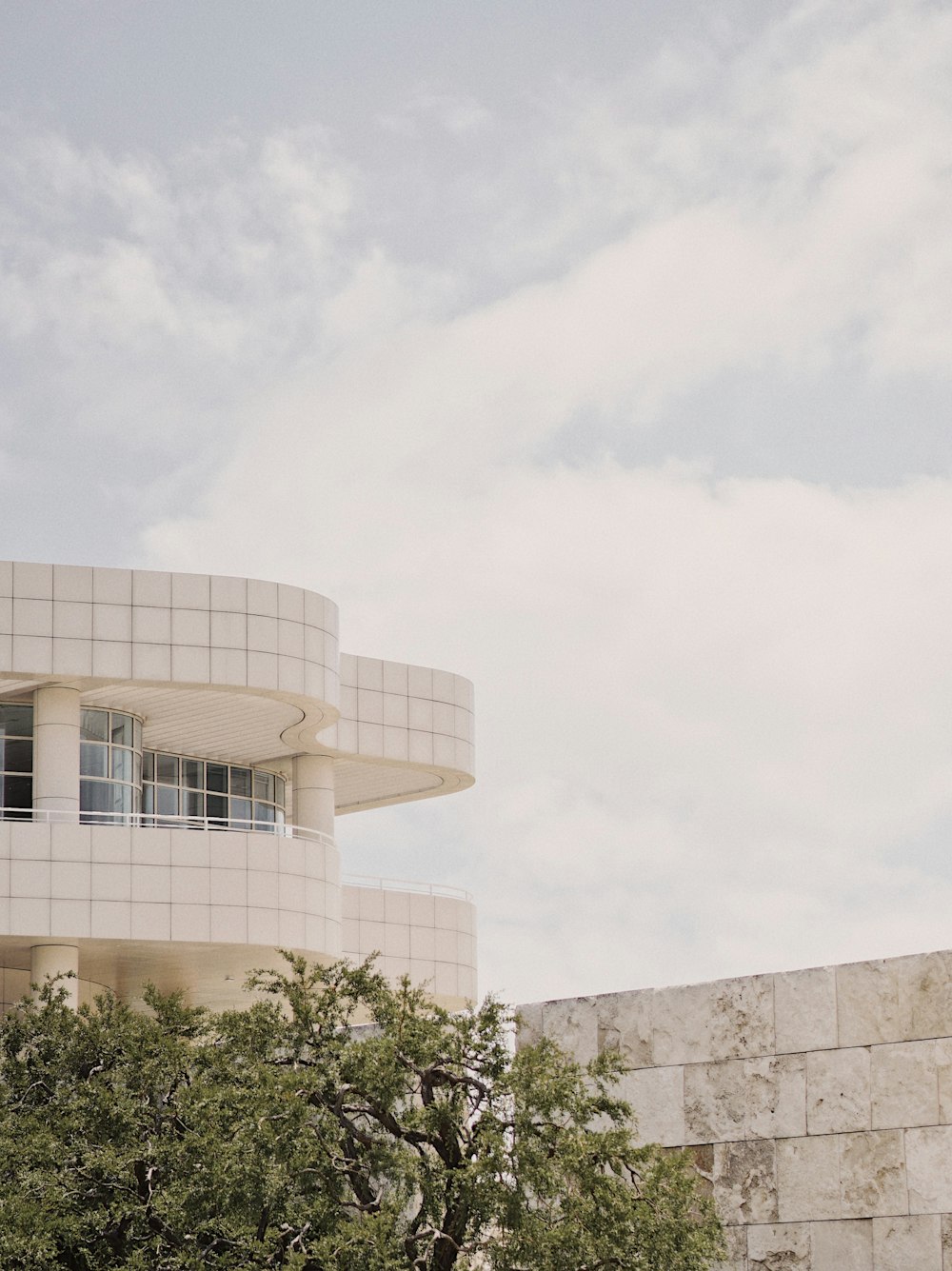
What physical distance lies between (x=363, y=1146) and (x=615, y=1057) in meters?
2.49

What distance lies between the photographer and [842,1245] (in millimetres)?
17922

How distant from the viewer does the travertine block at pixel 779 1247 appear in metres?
18.2

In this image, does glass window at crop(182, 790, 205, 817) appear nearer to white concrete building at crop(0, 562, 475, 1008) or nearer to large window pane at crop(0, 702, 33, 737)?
white concrete building at crop(0, 562, 475, 1008)

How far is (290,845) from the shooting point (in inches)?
1369

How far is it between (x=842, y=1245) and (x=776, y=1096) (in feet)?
4.88

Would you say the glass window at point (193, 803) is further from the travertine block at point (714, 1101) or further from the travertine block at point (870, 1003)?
the travertine block at point (870, 1003)

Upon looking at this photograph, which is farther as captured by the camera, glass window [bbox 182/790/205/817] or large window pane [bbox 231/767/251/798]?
large window pane [bbox 231/767/251/798]

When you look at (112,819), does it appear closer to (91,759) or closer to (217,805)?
(91,759)

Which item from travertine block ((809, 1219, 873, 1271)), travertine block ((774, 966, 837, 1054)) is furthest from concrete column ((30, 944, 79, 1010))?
travertine block ((809, 1219, 873, 1271))

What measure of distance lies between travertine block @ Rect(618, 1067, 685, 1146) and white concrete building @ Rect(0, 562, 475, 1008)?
1323cm

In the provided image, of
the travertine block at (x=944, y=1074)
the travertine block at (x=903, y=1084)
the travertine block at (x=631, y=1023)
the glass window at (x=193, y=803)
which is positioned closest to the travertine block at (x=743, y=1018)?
the travertine block at (x=631, y=1023)

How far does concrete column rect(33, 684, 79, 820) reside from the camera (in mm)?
33438

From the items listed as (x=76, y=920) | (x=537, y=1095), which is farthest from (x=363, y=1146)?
(x=76, y=920)

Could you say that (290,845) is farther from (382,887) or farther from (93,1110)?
(93,1110)
